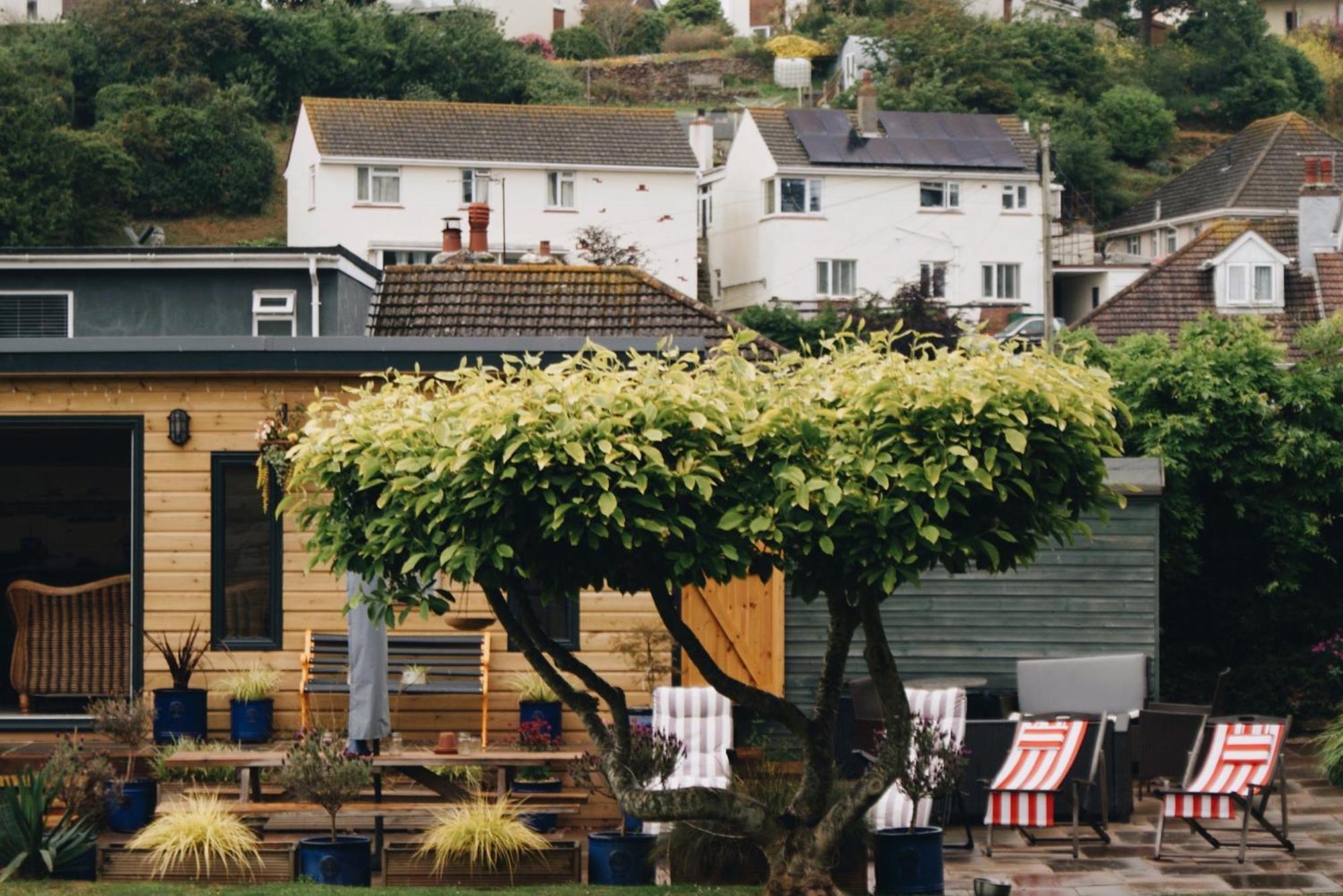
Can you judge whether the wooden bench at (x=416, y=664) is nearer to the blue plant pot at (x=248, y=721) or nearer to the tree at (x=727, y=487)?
the blue plant pot at (x=248, y=721)

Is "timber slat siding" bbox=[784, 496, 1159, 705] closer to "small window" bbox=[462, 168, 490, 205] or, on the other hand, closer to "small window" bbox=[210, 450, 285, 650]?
"small window" bbox=[210, 450, 285, 650]

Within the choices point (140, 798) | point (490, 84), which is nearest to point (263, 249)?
point (140, 798)

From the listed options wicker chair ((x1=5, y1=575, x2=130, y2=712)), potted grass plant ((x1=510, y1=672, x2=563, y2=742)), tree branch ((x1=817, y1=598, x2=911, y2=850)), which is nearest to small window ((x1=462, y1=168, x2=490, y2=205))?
wicker chair ((x1=5, y1=575, x2=130, y2=712))

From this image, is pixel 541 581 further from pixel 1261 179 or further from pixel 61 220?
pixel 1261 179

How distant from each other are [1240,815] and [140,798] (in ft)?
23.6

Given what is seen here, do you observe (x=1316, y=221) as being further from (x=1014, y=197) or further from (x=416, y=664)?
(x=416, y=664)

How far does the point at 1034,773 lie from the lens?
11273 millimetres

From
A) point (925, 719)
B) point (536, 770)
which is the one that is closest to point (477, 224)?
point (536, 770)

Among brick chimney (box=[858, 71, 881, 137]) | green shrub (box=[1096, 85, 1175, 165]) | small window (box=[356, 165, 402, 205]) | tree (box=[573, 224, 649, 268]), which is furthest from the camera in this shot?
green shrub (box=[1096, 85, 1175, 165])

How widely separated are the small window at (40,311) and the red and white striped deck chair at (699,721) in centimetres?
1479

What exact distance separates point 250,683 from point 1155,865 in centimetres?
Answer: 619

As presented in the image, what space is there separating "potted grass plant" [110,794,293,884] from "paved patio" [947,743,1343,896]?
3780 mm

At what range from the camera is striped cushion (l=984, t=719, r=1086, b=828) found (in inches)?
433

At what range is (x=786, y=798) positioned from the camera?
31.8ft
